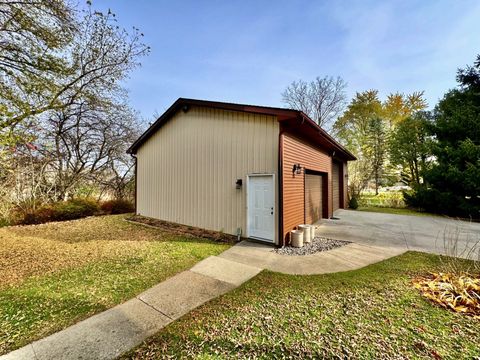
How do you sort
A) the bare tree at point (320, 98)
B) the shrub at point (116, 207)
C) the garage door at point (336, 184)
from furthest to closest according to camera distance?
1. the bare tree at point (320, 98)
2. the garage door at point (336, 184)
3. the shrub at point (116, 207)

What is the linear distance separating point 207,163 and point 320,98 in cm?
1954

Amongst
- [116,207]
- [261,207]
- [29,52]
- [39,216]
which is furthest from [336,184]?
[39,216]

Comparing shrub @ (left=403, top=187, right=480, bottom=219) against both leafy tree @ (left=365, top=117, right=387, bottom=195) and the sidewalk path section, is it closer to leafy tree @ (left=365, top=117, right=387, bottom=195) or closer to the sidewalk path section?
leafy tree @ (left=365, top=117, right=387, bottom=195)

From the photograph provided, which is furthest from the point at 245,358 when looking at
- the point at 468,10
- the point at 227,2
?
the point at 468,10

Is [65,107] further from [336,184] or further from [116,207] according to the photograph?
[336,184]

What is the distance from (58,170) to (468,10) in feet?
59.3

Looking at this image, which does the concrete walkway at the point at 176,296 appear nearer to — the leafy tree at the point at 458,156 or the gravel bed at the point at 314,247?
the gravel bed at the point at 314,247

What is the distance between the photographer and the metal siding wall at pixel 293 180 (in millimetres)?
6250

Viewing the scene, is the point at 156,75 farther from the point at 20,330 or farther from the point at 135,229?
the point at 20,330

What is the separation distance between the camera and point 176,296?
3.54m

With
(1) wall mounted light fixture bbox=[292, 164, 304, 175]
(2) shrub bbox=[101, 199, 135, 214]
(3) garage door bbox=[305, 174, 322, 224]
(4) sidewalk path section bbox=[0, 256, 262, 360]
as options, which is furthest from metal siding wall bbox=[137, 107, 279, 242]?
(2) shrub bbox=[101, 199, 135, 214]

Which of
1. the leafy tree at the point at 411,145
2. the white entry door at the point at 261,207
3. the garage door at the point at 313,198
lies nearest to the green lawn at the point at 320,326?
the white entry door at the point at 261,207

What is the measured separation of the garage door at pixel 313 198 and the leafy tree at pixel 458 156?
7.47 meters

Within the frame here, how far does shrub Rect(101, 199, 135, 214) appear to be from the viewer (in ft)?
40.4
